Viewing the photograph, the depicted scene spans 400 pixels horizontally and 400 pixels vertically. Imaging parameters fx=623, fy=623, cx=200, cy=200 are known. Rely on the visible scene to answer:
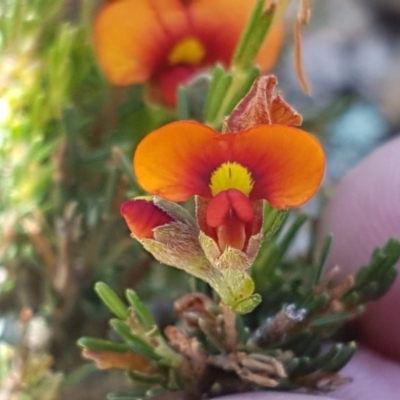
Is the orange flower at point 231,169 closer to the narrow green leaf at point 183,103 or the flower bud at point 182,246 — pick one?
the flower bud at point 182,246

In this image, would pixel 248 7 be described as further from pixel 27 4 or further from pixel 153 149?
pixel 153 149

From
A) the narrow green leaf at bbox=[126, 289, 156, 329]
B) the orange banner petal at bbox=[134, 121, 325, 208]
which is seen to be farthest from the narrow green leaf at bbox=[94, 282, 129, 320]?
the orange banner petal at bbox=[134, 121, 325, 208]

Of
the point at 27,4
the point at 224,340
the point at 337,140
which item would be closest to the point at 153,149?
the point at 224,340

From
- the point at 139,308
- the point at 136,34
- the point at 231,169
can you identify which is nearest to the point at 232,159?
the point at 231,169

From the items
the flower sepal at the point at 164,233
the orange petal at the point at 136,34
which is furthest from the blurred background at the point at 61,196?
the flower sepal at the point at 164,233

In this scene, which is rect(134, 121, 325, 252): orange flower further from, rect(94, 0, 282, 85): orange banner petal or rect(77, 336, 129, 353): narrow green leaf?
rect(94, 0, 282, 85): orange banner petal

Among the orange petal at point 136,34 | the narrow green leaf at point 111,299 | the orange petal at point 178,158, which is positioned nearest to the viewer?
the orange petal at point 178,158

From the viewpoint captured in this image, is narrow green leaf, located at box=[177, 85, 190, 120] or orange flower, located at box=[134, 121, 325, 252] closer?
orange flower, located at box=[134, 121, 325, 252]
